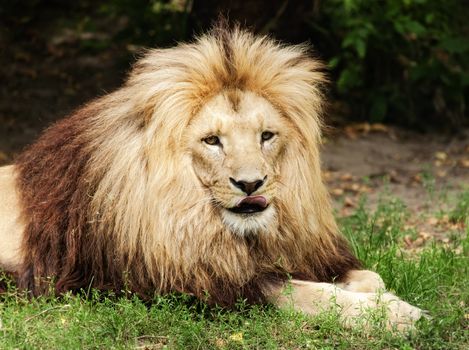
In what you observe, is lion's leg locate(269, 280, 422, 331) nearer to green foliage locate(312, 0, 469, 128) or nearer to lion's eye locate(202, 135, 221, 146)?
lion's eye locate(202, 135, 221, 146)

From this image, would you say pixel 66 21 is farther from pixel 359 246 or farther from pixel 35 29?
pixel 359 246

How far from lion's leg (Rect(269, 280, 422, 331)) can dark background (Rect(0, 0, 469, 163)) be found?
3632 millimetres

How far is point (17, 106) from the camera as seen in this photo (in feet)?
29.9

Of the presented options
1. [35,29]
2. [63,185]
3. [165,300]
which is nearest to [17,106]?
[35,29]

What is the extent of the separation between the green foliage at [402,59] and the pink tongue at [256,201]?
13.8ft

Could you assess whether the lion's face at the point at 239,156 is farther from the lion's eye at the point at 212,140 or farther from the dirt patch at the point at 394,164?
the dirt patch at the point at 394,164

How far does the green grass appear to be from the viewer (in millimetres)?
4109

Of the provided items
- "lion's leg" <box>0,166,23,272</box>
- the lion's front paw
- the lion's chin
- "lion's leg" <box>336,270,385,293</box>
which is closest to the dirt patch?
"lion's leg" <box>336,270,385,293</box>

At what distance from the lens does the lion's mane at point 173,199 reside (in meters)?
4.37

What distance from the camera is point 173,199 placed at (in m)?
4.36

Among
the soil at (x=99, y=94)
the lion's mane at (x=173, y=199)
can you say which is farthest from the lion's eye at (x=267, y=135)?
the soil at (x=99, y=94)

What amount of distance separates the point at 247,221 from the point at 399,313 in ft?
2.51

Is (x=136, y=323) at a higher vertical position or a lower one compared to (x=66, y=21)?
lower

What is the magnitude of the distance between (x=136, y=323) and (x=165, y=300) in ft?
0.54
